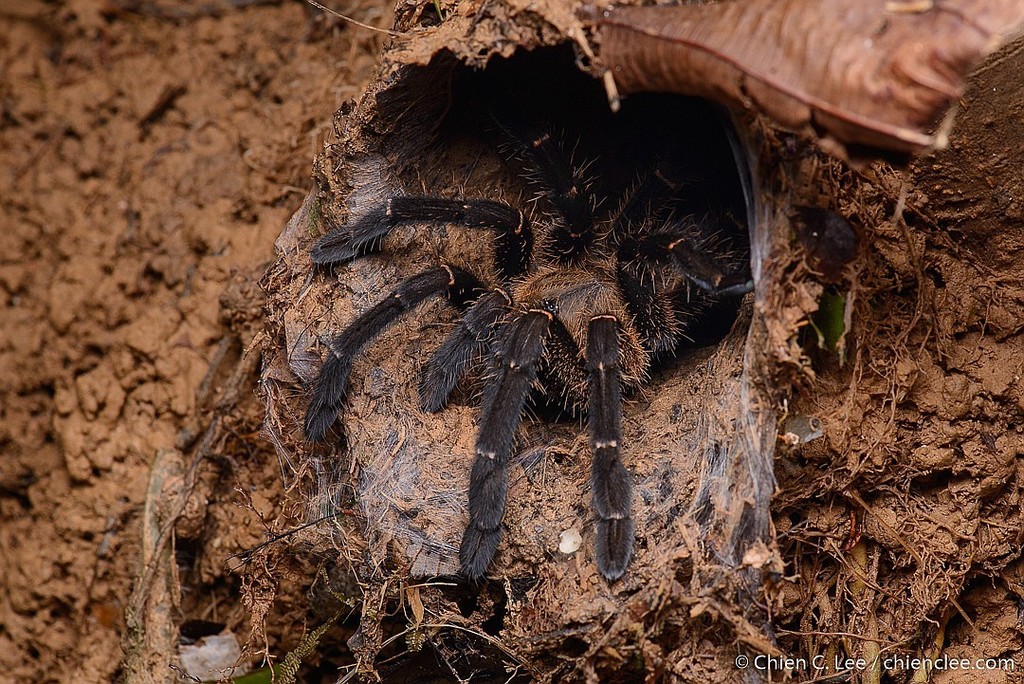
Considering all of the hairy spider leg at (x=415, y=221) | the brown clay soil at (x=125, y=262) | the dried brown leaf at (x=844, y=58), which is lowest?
the brown clay soil at (x=125, y=262)

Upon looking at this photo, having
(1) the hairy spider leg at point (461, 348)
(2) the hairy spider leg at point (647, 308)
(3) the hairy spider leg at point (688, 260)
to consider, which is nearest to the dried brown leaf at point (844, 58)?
(3) the hairy spider leg at point (688, 260)

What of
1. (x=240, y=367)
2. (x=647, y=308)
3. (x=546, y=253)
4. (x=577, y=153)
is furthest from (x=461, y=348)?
(x=240, y=367)

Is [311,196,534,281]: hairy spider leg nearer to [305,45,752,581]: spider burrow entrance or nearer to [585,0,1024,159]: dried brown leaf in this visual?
[305,45,752,581]: spider burrow entrance

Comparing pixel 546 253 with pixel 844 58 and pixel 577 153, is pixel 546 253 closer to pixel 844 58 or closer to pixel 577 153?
pixel 577 153

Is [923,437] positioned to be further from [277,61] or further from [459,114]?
[277,61]

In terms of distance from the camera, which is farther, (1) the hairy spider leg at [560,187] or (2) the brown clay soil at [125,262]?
(2) the brown clay soil at [125,262]

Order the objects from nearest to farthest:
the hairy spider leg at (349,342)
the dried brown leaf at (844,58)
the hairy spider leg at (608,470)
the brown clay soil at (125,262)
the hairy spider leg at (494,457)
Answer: the dried brown leaf at (844,58)
the hairy spider leg at (608,470)
the hairy spider leg at (494,457)
the hairy spider leg at (349,342)
the brown clay soil at (125,262)

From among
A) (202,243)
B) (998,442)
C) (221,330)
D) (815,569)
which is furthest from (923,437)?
(202,243)

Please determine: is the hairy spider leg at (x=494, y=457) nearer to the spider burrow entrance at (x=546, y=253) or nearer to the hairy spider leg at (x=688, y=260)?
the spider burrow entrance at (x=546, y=253)
